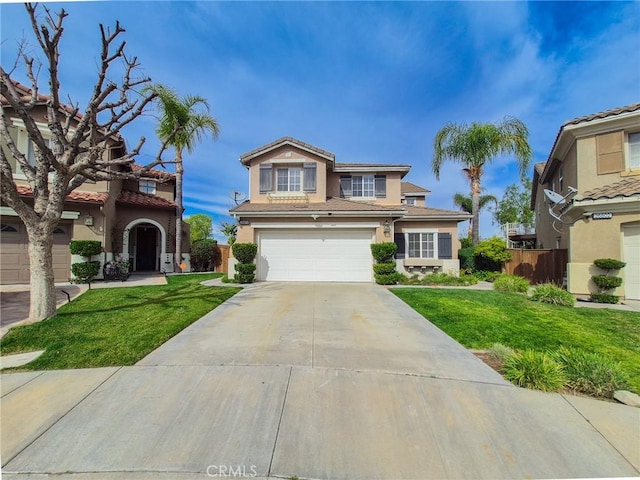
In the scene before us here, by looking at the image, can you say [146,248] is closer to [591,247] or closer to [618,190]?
[591,247]

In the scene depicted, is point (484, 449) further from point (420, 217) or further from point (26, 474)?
point (420, 217)

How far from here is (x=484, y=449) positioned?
2385 mm

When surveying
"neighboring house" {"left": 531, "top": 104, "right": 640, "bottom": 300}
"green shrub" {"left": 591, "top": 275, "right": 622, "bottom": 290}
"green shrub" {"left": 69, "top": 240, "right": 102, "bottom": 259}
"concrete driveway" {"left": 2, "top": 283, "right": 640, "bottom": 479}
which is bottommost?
"concrete driveway" {"left": 2, "top": 283, "right": 640, "bottom": 479}

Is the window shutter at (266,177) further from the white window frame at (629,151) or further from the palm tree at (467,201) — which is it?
the palm tree at (467,201)

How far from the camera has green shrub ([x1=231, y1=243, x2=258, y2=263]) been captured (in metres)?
11.2

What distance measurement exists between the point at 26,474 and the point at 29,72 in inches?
297

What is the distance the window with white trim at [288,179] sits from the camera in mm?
13680

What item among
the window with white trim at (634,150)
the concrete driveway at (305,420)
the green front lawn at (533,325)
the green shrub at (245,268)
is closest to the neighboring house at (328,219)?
the green shrub at (245,268)

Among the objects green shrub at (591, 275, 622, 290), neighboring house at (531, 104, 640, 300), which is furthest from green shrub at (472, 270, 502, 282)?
green shrub at (591, 275, 622, 290)

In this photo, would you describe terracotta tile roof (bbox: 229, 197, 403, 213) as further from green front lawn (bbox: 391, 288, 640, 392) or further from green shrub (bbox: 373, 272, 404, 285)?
green front lawn (bbox: 391, 288, 640, 392)

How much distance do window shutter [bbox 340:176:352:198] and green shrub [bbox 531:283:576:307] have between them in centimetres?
894

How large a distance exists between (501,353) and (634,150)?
9904 mm

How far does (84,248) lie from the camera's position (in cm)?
1047

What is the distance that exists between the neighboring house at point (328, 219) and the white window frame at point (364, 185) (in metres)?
0.05
